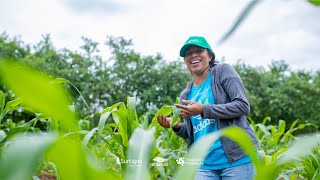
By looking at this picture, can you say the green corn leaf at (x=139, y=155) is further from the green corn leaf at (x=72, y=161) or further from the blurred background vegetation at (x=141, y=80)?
the blurred background vegetation at (x=141, y=80)

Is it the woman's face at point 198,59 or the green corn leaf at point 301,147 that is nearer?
the green corn leaf at point 301,147

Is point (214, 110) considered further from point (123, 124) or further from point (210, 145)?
point (210, 145)

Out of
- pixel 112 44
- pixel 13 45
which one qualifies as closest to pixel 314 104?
pixel 112 44

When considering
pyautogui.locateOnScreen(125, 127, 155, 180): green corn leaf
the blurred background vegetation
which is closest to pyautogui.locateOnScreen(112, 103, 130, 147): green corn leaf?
pyautogui.locateOnScreen(125, 127, 155, 180): green corn leaf

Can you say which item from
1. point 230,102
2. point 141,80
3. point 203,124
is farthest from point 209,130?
point 141,80

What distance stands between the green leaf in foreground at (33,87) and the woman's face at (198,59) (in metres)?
1.63

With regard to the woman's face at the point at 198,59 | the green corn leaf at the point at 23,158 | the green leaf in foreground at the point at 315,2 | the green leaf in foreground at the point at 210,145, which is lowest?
the woman's face at the point at 198,59

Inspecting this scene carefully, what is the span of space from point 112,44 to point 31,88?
1650 centimetres

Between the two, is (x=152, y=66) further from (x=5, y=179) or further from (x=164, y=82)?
(x=5, y=179)

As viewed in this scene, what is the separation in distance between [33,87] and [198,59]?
1.67 m

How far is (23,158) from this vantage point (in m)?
0.20

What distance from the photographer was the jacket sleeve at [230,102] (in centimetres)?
162

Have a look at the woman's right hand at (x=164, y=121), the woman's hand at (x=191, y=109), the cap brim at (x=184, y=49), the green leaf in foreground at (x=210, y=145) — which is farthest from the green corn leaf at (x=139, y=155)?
the cap brim at (x=184, y=49)

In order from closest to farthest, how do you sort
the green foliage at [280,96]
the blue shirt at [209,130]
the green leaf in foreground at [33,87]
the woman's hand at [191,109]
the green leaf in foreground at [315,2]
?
the green leaf in foreground at [33,87] → the green leaf in foreground at [315,2] → the woman's hand at [191,109] → the blue shirt at [209,130] → the green foliage at [280,96]
